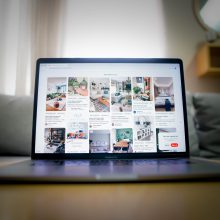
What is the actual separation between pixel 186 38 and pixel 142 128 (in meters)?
1.41

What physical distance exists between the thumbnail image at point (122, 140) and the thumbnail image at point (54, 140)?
15 cm

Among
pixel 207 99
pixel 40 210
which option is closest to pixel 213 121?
pixel 207 99

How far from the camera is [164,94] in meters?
0.63

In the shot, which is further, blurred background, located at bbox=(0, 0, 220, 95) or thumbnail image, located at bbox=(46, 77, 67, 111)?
blurred background, located at bbox=(0, 0, 220, 95)

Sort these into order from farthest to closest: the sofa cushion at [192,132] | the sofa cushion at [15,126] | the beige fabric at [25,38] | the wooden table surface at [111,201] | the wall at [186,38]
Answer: the wall at [186,38] → the beige fabric at [25,38] → the sofa cushion at [192,132] → the sofa cushion at [15,126] → the wooden table surface at [111,201]

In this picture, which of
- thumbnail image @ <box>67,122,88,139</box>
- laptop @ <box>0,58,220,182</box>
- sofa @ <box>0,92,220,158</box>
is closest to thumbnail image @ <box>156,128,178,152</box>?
laptop @ <box>0,58,220,182</box>

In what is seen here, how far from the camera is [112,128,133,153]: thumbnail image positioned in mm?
579

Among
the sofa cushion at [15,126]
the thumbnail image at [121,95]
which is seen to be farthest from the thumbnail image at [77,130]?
the sofa cushion at [15,126]

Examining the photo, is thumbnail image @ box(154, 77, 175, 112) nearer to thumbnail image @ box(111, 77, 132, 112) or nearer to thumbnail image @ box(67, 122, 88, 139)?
thumbnail image @ box(111, 77, 132, 112)

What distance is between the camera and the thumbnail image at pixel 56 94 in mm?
608

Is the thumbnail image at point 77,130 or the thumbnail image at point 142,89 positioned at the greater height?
the thumbnail image at point 142,89

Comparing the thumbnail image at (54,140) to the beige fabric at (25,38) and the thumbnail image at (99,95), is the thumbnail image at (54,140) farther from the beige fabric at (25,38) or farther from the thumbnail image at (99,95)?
the beige fabric at (25,38)

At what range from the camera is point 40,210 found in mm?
219

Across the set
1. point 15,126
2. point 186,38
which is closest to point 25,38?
point 15,126
